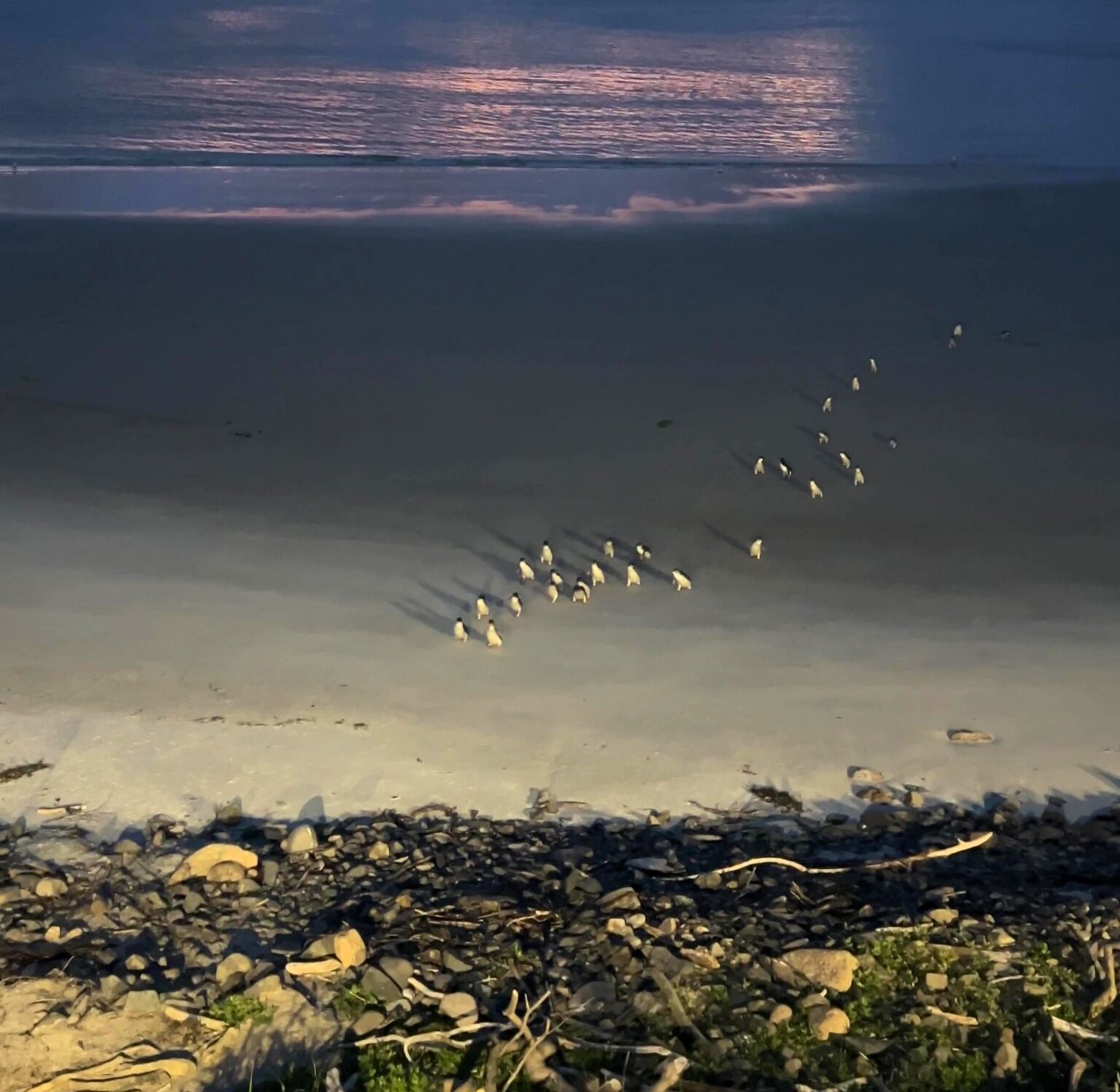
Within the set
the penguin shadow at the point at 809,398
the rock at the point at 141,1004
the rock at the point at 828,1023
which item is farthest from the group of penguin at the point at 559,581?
the rock at the point at 828,1023

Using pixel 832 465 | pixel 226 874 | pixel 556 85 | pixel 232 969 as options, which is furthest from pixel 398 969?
pixel 556 85

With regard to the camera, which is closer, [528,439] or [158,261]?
[528,439]

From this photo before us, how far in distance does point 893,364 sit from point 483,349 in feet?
11.1

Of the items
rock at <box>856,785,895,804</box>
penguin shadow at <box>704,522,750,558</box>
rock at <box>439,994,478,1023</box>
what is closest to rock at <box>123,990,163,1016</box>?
rock at <box>439,994,478,1023</box>

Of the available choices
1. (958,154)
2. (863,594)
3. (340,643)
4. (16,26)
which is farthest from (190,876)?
(16,26)

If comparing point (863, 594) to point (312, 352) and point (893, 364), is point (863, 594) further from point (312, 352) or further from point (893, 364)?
point (312, 352)

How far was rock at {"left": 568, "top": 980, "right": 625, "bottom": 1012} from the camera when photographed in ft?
13.0

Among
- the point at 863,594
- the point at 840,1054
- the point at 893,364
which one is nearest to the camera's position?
the point at 840,1054

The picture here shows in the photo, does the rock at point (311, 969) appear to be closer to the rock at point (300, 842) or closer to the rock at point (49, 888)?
the rock at point (300, 842)

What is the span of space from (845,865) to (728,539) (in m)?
3.43

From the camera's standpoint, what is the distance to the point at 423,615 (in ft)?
22.5

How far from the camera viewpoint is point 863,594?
23.9 feet

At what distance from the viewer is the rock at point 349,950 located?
408 centimetres

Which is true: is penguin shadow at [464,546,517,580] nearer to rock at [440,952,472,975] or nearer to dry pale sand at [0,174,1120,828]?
dry pale sand at [0,174,1120,828]
